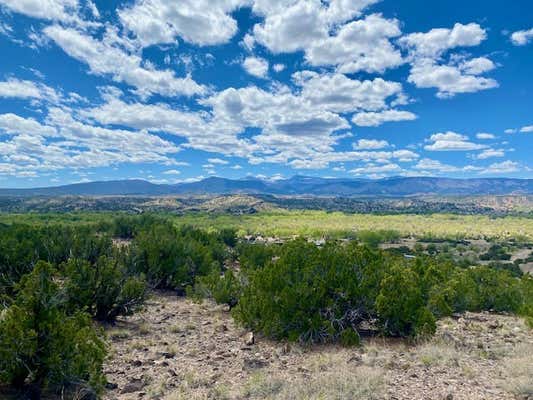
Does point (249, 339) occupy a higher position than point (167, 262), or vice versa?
point (167, 262)

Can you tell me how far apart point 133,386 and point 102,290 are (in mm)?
6085

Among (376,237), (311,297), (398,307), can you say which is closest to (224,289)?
(311,297)

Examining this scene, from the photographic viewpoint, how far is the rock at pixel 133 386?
7761mm

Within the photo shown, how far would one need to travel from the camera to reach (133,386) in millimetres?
7938

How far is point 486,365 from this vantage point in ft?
29.5

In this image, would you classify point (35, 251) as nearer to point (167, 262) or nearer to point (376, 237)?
point (167, 262)

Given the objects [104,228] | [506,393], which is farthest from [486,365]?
[104,228]

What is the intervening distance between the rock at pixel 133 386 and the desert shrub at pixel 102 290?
214 inches

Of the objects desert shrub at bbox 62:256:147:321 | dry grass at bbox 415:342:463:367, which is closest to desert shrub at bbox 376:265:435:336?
dry grass at bbox 415:342:463:367

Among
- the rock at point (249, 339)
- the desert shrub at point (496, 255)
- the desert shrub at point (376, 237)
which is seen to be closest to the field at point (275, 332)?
the rock at point (249, 339)

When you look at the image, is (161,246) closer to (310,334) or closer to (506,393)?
(310,334)

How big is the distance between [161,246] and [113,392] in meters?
13.8

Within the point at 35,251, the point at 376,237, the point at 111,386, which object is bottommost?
the point at 376,237

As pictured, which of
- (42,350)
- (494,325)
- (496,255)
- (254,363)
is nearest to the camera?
(42,350)
